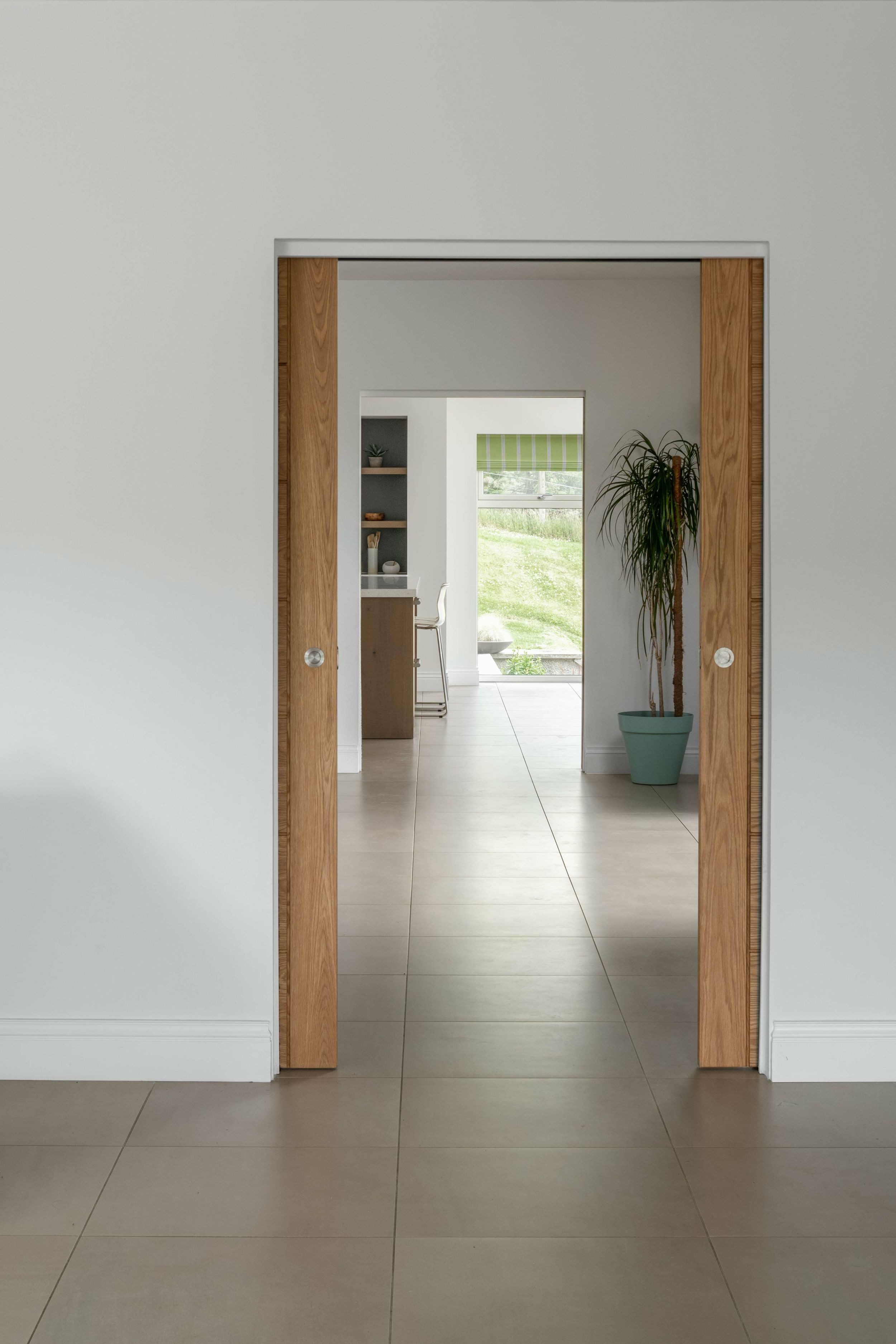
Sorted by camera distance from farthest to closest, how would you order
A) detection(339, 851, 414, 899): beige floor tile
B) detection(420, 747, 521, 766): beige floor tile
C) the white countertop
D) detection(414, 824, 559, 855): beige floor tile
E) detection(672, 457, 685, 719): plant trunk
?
the white countertop
detection(420, 747, 521, 766): beige floor tile
detection(672, 457, 685, 719): plant trunk
detection(414, 824, 559, 855): beige floor tile
detection(339, 851, 414, 899): beige floor tile

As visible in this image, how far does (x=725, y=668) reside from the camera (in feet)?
9.00

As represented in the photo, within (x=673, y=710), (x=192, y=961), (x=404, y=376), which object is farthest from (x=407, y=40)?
(x=673, y=710)

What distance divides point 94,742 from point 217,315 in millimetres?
1014

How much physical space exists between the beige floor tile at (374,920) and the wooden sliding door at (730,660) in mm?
1292

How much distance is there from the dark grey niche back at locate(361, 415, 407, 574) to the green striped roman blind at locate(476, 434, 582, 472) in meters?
1.82

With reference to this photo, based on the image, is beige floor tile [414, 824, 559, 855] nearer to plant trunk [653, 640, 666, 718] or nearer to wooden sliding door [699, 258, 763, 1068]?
plant trunk [653, 640, 666, 718]

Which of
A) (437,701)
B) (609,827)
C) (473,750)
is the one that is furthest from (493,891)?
(437,701)

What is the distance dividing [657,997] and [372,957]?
0.88m

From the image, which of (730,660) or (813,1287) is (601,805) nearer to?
(730,660)

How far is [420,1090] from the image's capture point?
2.65 meters

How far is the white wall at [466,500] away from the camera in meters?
11.4

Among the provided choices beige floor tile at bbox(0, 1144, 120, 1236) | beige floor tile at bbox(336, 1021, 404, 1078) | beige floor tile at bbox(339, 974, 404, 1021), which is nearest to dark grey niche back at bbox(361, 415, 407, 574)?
beige floor tile at bbox(339, 974, 404, 1021)

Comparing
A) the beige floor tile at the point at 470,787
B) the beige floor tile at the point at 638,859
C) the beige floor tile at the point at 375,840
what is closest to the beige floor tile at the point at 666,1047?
the beige floor tile at the point at 638,859

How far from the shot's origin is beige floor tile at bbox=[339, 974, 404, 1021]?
311 centimetres
